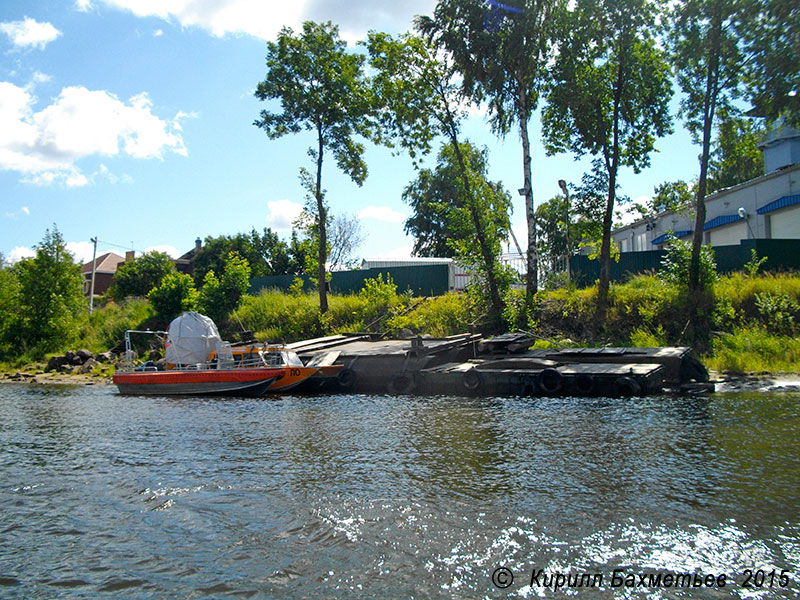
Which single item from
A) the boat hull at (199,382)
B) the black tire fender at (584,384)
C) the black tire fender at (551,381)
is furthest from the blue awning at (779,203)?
the boat hull at (199,382)

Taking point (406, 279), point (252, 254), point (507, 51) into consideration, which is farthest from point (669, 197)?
point (252, 254)

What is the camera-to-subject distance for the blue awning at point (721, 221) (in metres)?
35.6

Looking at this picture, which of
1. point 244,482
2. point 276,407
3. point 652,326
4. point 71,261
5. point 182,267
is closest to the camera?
point 244,482

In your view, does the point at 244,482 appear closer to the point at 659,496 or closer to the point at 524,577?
the point at 524,577

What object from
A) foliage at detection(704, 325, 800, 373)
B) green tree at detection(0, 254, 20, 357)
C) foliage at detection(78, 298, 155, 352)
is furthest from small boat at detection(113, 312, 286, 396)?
green tree at detection(0, 254, 20, 357)

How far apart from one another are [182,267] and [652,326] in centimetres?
7631

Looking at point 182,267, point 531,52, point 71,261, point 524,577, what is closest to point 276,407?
point 524,577

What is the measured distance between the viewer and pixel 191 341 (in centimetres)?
2431

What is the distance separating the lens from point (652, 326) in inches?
937

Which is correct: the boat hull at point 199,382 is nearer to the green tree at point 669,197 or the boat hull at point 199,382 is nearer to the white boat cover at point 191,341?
the white boat cover at point 191,341

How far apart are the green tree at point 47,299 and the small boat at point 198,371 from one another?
49.7 feet

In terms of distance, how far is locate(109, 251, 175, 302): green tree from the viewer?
6638 cm

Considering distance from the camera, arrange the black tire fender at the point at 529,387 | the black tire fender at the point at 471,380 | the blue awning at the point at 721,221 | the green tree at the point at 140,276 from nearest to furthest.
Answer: the black tire fender at the point at 529,387, the black tire fender at the point at 471,380, the blue awning at the point at 721,221, the green tree at the point at 140,276

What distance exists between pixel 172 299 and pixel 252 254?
3260 centimetres
